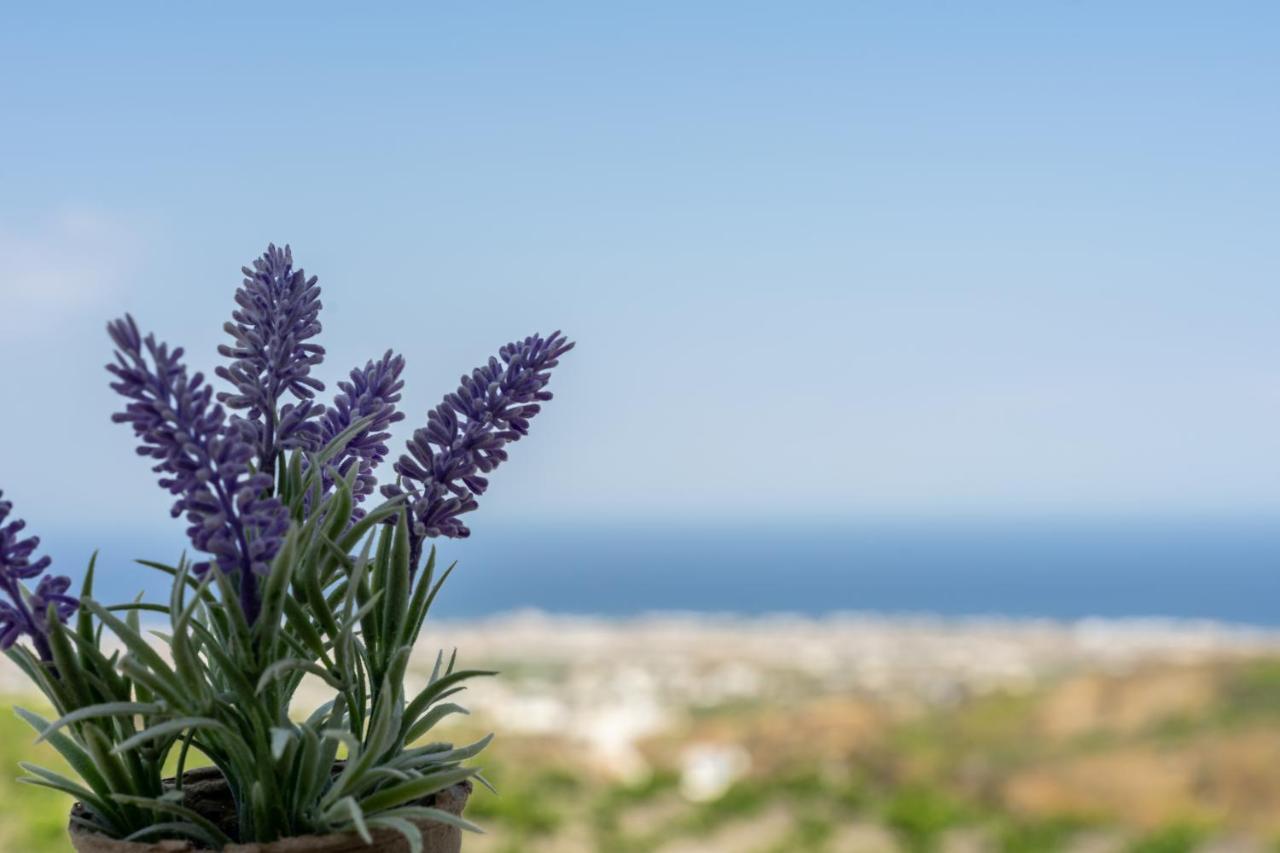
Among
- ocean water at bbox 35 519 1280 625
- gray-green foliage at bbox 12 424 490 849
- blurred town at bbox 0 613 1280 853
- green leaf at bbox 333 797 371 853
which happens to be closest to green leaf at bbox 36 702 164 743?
gray-green foliage at bbox 12 424 490 849

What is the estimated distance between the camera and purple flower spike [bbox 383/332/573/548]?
2.35 feet

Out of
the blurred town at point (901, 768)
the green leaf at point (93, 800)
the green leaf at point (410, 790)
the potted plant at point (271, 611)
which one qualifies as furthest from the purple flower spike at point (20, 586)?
the blurred town at point (901, 768)

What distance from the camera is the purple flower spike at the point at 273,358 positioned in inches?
27.2

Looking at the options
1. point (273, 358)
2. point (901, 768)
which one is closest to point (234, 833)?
point (273, 358)

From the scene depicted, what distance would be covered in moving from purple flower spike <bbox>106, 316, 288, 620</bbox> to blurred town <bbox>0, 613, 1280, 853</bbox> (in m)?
2.61

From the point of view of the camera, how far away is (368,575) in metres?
0.73

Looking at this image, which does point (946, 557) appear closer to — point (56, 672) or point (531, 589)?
point (531, 589)


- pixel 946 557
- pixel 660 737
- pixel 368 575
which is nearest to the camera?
pixel 368 575

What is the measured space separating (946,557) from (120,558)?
1748 inches

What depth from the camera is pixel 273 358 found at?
69cm

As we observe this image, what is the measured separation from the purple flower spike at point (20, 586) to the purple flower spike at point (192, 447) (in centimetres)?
9

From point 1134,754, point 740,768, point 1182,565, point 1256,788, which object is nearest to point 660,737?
point 740,768

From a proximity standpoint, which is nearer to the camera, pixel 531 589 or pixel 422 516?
pixel 422 516

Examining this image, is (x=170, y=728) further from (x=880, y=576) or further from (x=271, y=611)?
(x=880, y=576)
